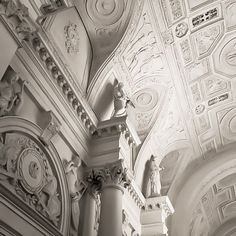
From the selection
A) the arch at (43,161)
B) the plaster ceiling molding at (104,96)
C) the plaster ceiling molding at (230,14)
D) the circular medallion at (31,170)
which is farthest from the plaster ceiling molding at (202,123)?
the circular medallion at (31,170)

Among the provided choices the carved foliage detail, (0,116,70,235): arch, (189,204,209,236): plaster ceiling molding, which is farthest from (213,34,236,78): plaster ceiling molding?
the carved foliage detail

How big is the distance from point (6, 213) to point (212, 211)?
12.0 meters

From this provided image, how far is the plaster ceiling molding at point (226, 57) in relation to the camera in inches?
404

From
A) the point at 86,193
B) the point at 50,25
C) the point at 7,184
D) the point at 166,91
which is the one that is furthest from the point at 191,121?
the point at 7,184

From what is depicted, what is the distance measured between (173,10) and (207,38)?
4.78 feet

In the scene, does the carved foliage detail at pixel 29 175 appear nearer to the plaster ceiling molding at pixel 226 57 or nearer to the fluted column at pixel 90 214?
the fluted column at pixel 90 214

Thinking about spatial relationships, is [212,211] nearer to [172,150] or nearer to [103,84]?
[172,150]

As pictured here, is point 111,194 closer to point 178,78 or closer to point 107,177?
point 107,177

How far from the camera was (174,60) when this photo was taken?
998cm

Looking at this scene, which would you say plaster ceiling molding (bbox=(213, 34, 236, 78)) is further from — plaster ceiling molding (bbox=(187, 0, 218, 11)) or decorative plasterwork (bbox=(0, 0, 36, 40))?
decorative plasterwork (bbox=(0, 0, 36, 40))

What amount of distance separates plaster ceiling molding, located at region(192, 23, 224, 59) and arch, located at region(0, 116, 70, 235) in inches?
210

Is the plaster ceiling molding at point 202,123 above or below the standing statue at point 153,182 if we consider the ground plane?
above

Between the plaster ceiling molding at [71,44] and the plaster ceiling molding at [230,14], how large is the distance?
3605mm

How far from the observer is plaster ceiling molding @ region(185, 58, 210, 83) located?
10484 millimetres
